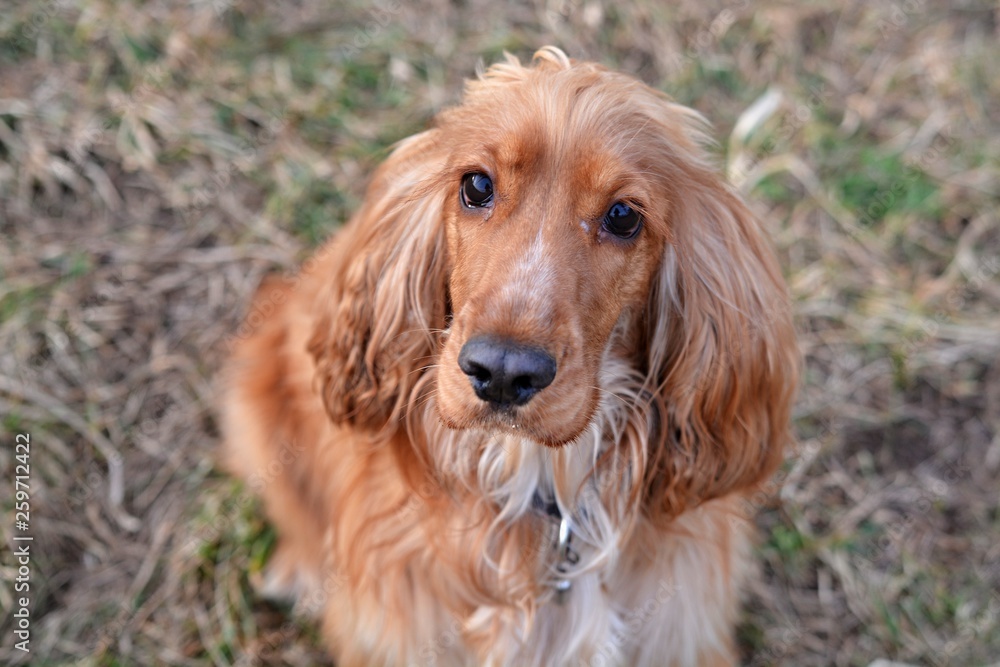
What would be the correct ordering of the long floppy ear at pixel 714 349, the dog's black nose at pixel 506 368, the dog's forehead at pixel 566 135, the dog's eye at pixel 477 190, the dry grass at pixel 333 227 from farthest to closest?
the dry grass at pixel 333 227 < the long floppy ear at pixel 714 349 < the dog's eye at pixel 477 190 < the dog's forehead at pixel 566 135 < the dog's black nose at pixel 506 368

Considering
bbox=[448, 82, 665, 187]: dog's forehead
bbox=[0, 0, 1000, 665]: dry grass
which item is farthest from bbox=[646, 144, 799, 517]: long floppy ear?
bbox=[0, 0, 1000, 665]: dry grass

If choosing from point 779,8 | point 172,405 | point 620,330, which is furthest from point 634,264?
point 779,8

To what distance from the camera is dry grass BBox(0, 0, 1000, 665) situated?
13.3 ft

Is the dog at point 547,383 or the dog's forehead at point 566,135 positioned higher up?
the dog's forehead at point 566,135

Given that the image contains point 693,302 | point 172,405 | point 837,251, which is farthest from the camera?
point 837,251

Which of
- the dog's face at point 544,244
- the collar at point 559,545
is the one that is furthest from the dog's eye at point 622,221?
the collar at point 559,545

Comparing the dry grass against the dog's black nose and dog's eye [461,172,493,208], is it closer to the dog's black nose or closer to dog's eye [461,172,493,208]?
dog's eye [461,172,493,208]

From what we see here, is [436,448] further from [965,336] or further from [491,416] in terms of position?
[965,336]

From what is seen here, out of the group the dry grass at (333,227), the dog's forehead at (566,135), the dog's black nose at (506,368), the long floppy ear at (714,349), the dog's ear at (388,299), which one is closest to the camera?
the dog's black nose at (506,368)

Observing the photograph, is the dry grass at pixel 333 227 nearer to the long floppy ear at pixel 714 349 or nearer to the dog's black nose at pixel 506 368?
the long floppy ear at pixel 714 349

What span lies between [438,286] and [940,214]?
3.56 m

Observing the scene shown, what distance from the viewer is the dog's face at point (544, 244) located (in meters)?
2.21

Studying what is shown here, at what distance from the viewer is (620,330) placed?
107 inches

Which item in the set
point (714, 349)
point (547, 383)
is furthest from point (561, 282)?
point (714, 349)
